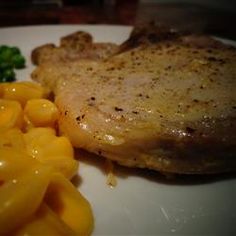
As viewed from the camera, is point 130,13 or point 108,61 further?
point 130,13

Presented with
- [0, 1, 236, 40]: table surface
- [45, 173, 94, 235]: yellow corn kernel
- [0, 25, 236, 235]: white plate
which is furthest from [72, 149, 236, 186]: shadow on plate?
[0, 1, 236, 40]: table surface

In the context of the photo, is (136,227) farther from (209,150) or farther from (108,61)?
(108,61)

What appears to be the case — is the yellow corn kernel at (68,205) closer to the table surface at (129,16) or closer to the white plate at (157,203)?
the white plate at (157,203)

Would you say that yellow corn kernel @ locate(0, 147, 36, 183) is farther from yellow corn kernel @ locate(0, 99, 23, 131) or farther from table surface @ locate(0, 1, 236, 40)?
table surface @ locate(0, 1, 236, 40)

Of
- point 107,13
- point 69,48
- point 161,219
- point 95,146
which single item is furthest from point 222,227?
point 107,13

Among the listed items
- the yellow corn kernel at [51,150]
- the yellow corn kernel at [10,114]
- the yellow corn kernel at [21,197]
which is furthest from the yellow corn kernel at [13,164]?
the yellow corn kernel at [10,114]

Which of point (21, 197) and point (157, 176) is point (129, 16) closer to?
point (157, 176)
